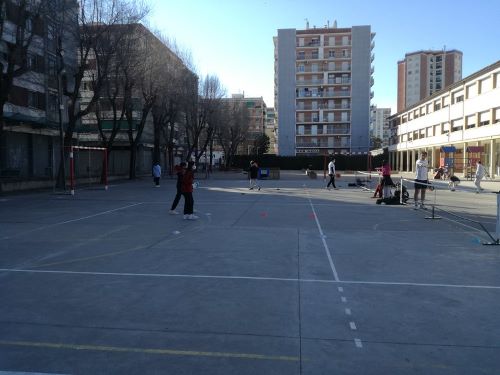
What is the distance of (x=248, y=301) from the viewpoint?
18.1ft

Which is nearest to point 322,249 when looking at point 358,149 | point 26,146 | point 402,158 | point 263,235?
point 263,235

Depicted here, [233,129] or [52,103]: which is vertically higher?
[233,129]

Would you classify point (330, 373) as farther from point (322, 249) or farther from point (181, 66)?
point (181, 66)

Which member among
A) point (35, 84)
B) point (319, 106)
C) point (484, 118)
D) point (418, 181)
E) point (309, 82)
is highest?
point (309, 82)

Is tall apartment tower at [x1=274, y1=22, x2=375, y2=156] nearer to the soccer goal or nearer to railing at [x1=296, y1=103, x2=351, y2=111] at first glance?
railing at [x1=296, y1=103, x2=351, y2=111]

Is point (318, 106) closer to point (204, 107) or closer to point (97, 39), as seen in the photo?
point (204, 107)

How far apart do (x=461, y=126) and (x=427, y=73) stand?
9504 centimetres

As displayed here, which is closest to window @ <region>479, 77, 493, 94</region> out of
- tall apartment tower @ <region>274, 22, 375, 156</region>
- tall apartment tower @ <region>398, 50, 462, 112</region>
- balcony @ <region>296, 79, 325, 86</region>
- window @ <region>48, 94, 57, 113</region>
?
window @ <region>48, 94, 57, 113</region>

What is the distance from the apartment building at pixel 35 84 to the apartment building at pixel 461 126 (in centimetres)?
3220

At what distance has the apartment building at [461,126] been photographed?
42.8 m

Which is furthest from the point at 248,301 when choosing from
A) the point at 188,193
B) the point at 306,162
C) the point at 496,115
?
the point at 306,162

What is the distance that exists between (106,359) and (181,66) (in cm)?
3860

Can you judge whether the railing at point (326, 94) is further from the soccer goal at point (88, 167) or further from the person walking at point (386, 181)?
the person walking at point (386, 181)

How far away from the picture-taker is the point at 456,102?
5262 cm
